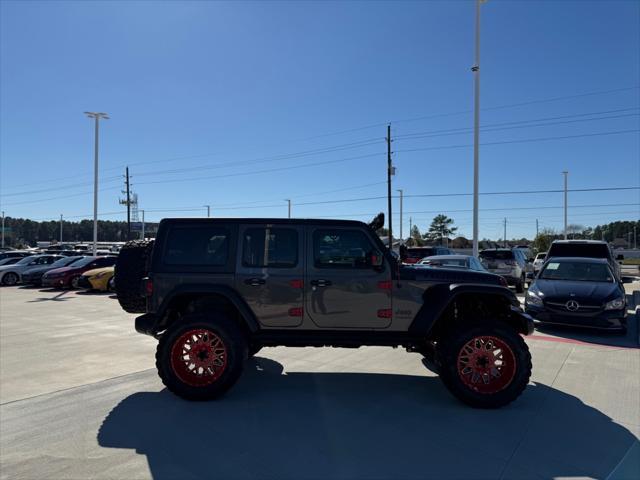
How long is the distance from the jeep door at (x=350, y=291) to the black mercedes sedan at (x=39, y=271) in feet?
63.0

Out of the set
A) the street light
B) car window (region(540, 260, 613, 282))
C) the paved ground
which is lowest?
the paved ground

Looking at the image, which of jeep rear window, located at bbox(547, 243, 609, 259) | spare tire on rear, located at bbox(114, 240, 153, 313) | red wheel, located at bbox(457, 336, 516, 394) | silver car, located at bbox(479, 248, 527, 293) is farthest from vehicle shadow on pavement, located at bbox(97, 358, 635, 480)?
silver car, located at bbox(479, 248, 527, 293)

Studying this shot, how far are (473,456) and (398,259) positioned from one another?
2200mm

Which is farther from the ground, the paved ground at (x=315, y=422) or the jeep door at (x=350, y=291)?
the jeep door at (x=350, y=291)

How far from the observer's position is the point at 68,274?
62.2 feet

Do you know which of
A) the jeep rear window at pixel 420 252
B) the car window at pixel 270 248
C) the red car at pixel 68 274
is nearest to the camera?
the car window at pixel 270 248

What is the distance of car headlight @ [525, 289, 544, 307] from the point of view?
9.05 m

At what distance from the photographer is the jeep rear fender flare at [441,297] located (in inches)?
190

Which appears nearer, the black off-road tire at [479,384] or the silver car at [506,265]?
the black off-road tire at [479,384]

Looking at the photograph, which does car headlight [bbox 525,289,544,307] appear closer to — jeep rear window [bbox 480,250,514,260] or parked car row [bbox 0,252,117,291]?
jeep rear window [bbox 480,250,514,260]

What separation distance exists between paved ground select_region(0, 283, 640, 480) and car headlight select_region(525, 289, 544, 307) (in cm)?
208

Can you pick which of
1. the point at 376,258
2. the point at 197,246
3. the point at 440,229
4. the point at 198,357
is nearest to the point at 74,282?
the point at 197,246

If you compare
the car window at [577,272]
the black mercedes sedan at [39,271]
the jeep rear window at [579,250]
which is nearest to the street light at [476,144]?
the jeep rear window at [579,250]

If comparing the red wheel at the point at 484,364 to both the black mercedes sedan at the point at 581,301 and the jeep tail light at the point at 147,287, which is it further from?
the black mercedes sedan at the point at 581,301
